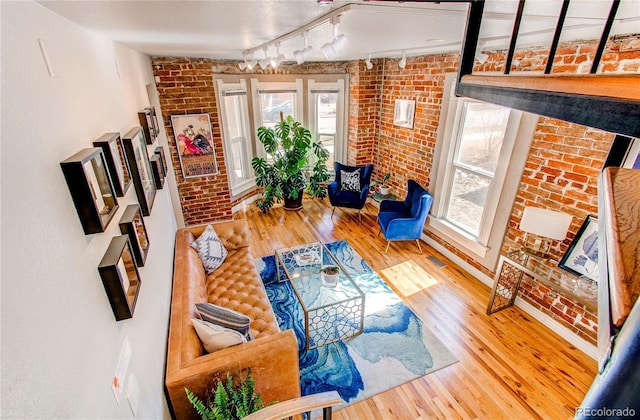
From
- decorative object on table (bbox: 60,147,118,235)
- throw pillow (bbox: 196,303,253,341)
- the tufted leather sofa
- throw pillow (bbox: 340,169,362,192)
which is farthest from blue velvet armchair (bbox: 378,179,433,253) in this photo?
decorative object on table (bbox: 60,147,118,235)

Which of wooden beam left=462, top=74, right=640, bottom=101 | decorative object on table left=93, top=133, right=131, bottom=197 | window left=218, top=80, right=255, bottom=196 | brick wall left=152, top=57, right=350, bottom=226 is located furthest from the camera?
window left=218, top=80, right=255, bottom=196

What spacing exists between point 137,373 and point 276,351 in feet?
2.70

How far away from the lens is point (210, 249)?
3199mm

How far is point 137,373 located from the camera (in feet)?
4.77

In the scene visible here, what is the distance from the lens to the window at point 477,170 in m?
2.98

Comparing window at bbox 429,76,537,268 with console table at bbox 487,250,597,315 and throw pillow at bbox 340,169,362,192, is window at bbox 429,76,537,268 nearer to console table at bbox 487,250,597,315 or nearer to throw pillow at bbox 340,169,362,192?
console table at bbox 487,250,597,315

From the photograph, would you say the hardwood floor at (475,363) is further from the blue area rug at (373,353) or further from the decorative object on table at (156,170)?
A: the decorative object on table at (156,170)

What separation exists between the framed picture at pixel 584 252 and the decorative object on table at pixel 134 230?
3199 mm

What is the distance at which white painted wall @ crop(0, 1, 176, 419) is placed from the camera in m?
0.72

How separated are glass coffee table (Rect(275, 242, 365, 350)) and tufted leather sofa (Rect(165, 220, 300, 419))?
420mm

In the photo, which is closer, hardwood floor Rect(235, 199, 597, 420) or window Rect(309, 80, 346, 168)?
hardwood floor Rect(235, 199, 597, 420)

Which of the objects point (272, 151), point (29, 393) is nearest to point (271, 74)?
point (272, 151)

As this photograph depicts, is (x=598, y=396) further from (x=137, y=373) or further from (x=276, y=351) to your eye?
(x=276, y=351)

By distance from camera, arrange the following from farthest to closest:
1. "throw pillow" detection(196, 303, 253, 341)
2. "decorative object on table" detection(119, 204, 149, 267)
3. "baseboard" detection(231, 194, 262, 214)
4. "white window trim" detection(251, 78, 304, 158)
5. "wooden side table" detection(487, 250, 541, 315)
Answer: "baseboard" detection(231, 194, 262, 214) < "white window trim" detection(251, 78, 304, 158) < "wooden side table" detection(487, 250, 541, 315) < "throw pillow" detection(196, 303, 253, 341) < "decorative object on table" detection(119, 204, 149, 267)
